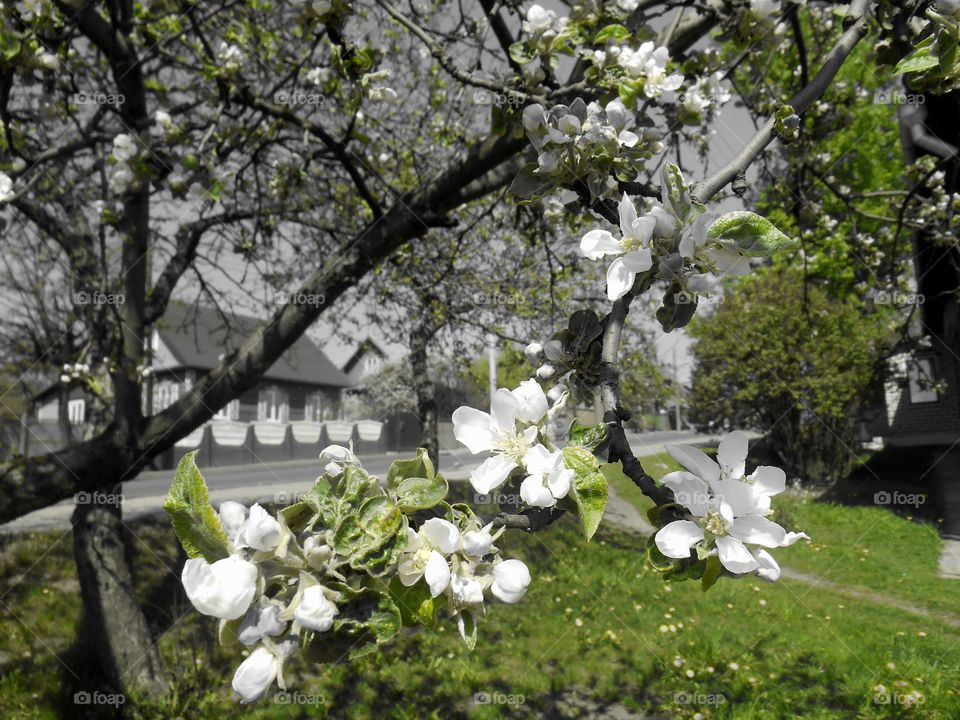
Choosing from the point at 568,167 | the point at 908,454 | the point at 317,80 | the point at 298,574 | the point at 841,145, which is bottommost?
the point at 908,454

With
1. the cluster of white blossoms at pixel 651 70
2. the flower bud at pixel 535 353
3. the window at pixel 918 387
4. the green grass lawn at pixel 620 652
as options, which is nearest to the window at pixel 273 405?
the green grass lawn at pixel 620 652

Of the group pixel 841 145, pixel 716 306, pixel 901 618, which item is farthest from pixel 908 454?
pixel 901 618

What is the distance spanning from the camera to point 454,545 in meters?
0.54

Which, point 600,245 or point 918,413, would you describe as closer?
point 600,245

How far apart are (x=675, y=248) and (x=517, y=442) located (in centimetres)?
26

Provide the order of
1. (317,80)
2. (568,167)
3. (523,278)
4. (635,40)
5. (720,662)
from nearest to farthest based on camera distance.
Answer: (568,167) → (635,40) → (317,80) → (720,662) → (523,278)

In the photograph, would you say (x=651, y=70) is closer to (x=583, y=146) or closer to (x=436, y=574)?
(x=583, y=146)

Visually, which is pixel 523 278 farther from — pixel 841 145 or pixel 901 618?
pixel 841 145

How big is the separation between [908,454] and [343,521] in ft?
30.2

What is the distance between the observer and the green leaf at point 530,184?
2.84 feet

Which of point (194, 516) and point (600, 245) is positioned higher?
point (600, 245)

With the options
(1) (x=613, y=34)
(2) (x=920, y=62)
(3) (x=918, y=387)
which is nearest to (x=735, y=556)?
(2) (x=920, y=62)

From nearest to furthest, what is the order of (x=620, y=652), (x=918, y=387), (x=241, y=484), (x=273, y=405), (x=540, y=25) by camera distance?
(x=540, y=25)
(x=620, y=652)
(x=918, y=387)
(x=241, y=484)
(x=273, y=405)

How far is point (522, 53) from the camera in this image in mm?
1408
